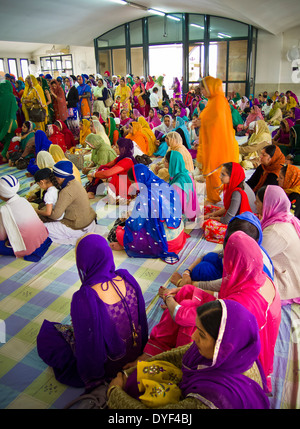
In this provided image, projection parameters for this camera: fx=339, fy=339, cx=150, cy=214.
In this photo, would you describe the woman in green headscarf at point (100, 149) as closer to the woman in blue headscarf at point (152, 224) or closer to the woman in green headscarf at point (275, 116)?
the woman in blue headscarf at point (152, 224)

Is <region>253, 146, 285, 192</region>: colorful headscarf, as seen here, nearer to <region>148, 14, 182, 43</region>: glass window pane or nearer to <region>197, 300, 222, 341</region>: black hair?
<region>197, 300, 222, 341</region>: black hair

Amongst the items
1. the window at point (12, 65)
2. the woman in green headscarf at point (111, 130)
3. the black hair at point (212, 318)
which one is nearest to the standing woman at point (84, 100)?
the woman in green headscarf at point (111, 130)

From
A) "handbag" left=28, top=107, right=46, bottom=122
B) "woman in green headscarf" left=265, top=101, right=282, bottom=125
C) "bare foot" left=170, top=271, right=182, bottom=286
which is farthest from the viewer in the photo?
"woman in green headscarf" left=265, top=101, right=282, bottom=125

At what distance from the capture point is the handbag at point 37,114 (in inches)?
245

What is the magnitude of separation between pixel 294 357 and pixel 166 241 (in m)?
1.23

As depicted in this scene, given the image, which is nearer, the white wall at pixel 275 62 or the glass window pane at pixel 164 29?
the white wall at pixel 275 62

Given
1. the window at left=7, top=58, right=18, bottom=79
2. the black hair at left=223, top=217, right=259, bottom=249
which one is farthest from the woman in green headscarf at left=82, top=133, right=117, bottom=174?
the window at left=7, top=58, right=18, bottom=79

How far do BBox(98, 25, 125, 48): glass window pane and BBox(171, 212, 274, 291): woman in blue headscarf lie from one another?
42.4ft

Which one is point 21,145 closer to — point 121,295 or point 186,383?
point 121,295

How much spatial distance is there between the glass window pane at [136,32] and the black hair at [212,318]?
13.4m

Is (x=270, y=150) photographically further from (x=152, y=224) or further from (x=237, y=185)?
(x=152, y=224)

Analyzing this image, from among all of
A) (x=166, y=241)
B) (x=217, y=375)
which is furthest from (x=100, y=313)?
(x=166, y=241)

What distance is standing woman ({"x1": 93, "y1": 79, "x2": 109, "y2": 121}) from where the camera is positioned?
306 inches

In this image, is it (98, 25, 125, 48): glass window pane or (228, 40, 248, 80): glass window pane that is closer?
(228, 40, 248, 80): glass window pane
